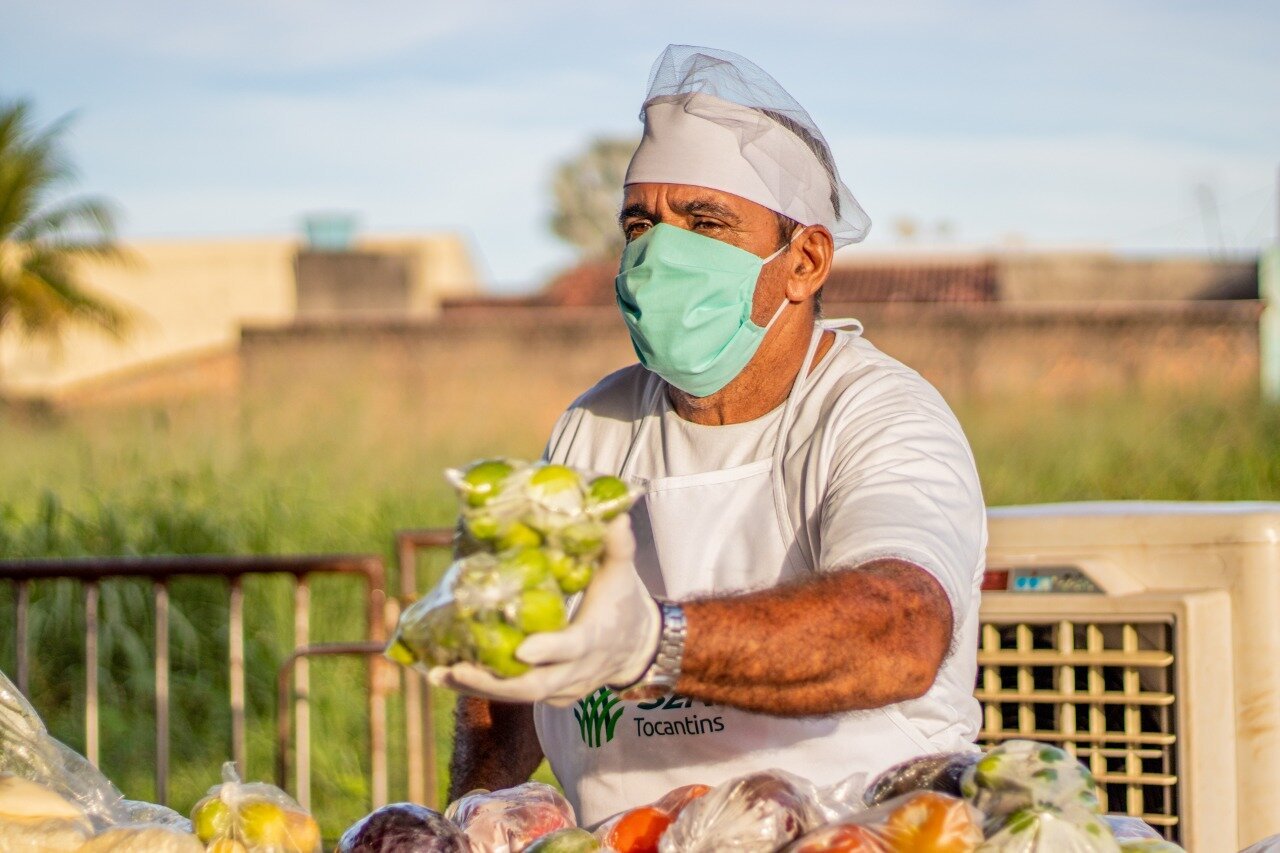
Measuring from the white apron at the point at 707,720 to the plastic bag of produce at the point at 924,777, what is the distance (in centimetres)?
40

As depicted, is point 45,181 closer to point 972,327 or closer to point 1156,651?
point 972,327

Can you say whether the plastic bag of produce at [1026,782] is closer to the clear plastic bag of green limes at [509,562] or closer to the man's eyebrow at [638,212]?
the clear plastic bag of green limes at [509,562]

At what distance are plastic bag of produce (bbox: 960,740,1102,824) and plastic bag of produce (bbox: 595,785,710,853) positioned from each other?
388 mm

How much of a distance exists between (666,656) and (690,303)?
1016 millimetres

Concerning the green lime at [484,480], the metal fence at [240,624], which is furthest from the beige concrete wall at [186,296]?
the green lime at [484,480]

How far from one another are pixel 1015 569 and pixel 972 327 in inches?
575

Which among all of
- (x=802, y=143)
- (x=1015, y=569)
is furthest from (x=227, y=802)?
(x=1015, y=569)

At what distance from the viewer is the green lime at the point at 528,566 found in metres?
1.58

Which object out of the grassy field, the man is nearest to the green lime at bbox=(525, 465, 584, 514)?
the man

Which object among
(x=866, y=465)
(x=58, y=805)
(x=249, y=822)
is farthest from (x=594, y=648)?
(x=58, y=805)

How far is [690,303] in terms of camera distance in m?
2.62

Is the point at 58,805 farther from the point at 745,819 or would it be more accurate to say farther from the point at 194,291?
the point at 194,291

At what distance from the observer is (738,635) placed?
1.85m

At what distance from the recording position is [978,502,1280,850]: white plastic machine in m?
2.93
